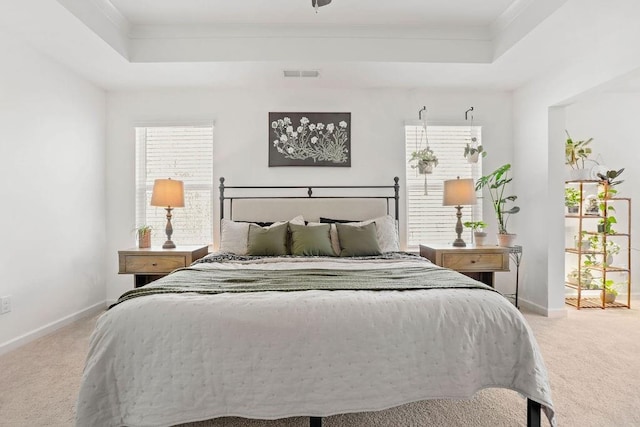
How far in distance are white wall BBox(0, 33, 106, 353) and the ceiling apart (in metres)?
0.30

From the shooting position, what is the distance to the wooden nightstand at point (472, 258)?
12.1ft

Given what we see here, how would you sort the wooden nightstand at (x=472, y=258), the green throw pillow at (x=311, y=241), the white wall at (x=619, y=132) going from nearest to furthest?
the green throw pillow at (x=311, y=241) → the wooden nightstand at (x=472, y=258) → the white wall at (x=619, y=132)

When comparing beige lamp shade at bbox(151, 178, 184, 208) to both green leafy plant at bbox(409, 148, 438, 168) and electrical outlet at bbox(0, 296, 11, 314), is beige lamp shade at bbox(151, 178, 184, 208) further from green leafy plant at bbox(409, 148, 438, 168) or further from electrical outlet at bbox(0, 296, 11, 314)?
green leafy plant at bbox(409, 148, 438, 168)

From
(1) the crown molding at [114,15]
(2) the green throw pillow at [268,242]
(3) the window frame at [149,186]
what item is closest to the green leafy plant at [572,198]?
(2) the green throw pillow at [268,242]

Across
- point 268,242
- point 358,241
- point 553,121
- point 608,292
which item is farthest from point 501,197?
point 268,242

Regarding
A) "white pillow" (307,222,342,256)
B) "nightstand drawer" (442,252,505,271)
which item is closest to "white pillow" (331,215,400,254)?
"white pillow" (307,222,342,256)

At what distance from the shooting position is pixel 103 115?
420 centimetres

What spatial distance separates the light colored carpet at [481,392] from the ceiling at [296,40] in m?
2.50

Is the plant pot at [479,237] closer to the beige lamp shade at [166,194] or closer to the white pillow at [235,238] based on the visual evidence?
the white pillow at [235,238]

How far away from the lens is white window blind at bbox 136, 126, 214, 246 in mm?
4273

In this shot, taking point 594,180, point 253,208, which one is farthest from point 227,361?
point 594,180

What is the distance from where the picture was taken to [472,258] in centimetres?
371

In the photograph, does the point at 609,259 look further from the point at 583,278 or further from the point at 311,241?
the point at 311,241

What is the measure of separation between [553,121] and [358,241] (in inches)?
95.4
